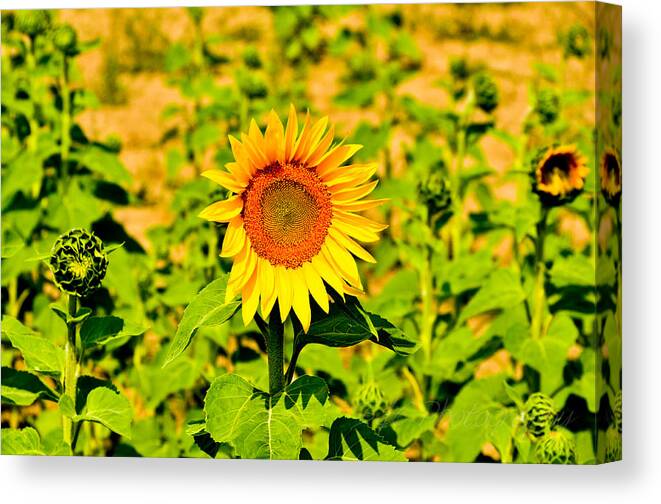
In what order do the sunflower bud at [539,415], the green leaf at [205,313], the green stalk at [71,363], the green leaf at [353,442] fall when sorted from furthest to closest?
the sunflower bud at [539,415] < the green stalk at [71,363] < the green leaf at [353,442] < the green leaf at [205,313]

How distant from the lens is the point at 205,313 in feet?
11.0

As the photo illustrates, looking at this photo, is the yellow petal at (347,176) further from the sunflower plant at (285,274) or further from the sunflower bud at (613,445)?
the sunflower bud at (613,445)

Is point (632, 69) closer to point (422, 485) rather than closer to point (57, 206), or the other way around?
point (422, 485)

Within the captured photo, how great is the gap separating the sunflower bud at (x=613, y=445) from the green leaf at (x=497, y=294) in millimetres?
446

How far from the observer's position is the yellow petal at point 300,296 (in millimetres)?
3424

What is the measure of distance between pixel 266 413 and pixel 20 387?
36.7 inches

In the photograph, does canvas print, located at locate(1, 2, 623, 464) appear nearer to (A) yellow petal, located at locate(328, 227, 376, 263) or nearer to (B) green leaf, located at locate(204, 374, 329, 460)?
(A) yellow petal, located at locate(328, 227, 376, 263)

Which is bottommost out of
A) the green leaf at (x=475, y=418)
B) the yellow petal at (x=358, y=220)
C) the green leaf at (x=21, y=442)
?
the green leaf at (x=21, y=442)

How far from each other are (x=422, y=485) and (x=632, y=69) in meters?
1.30

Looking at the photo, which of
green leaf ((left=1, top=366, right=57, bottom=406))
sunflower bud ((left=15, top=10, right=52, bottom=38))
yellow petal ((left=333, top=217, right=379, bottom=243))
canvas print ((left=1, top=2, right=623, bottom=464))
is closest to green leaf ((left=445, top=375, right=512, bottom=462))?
canvas print ((left=1, top=2, right=623, bottom=464))

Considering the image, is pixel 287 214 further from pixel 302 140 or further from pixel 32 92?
pixel 32 92

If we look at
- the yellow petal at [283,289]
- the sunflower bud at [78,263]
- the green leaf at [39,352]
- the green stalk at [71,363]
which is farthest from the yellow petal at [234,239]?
the green leaf at [39,352]

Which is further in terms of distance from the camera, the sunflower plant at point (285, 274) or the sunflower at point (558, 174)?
the sunflower at point (558, 174)

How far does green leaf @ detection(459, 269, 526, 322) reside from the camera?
3.91 meters
